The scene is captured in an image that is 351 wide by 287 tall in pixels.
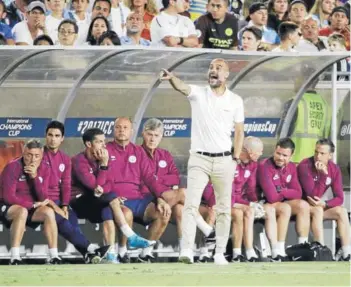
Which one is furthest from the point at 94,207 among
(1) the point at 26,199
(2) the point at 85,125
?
(2) the point at 85,125

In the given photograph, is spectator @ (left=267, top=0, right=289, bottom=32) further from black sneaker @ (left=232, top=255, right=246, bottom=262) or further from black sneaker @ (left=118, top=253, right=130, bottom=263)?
black sneaker @ (left=118, top=253, right=130, bottom=263)

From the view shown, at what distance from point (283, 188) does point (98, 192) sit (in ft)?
7.47

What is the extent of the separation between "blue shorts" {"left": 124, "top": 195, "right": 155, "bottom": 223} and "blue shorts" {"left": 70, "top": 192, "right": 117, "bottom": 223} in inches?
12.3

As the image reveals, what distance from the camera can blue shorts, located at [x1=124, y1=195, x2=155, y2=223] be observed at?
15.5 meters

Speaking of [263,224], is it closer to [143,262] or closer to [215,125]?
[143,262]

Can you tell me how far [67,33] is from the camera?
18453 millimetres

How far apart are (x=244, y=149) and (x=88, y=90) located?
1874mm

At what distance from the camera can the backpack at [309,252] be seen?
52.0 ft

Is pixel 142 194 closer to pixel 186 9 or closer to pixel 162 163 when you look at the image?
pixel 162 163

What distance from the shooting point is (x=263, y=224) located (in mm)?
16266

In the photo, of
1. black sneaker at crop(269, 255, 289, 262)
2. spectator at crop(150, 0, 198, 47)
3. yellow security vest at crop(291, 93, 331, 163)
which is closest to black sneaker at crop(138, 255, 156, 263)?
black sneaker at crop(269, 255, 289, 262)

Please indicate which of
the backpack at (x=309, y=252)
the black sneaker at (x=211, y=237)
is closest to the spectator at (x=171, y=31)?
the black sneaker at (x=211, y=237)

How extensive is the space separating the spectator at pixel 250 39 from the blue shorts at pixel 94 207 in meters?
5.09

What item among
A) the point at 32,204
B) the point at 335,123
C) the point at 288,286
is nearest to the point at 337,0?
the point at 335,123
